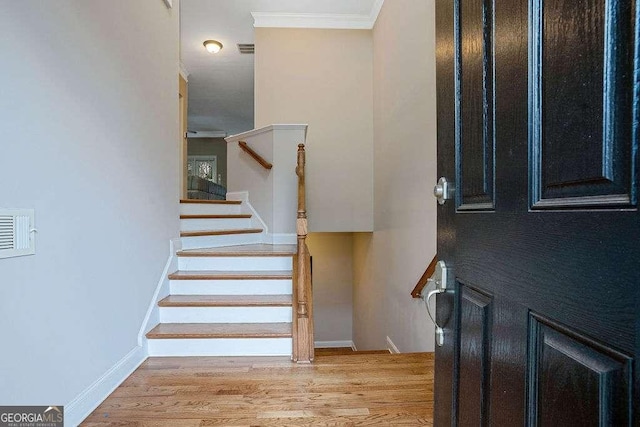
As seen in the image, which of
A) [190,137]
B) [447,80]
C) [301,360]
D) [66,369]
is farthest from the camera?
[190,137]

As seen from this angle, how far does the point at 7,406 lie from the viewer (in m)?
1.12

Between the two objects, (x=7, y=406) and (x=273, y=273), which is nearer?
(x=7, y=406)

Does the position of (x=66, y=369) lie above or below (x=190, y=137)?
below

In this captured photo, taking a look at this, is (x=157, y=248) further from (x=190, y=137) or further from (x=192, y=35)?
(x=190, y=137)

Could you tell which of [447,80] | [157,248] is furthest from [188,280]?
[447,80]

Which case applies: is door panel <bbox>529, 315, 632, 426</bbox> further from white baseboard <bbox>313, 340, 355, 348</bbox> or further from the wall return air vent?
white baseboard <bbox>313, 340, 355, 348</bbox>

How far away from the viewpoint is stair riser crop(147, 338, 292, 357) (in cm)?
211

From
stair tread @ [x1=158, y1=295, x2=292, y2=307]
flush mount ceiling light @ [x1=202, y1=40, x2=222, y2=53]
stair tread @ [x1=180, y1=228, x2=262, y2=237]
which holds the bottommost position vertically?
stair tread @ [x1=158, y1=295, x2=292, y2=307]

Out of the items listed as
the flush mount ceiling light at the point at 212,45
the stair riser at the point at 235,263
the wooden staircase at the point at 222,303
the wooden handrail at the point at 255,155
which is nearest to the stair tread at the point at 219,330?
the wooden staircase at the point at 222,303

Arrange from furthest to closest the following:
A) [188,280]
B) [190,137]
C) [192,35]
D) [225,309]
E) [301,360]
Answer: [190,137] → [192,35] → [188,280] → [225,309] → [301,360]

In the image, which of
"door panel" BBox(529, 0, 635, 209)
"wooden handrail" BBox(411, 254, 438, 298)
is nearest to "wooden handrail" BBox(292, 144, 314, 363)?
"wooden handrail" BBox(411, 254, 438, 298)

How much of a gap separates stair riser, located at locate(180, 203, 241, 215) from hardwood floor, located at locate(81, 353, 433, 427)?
5.44ft

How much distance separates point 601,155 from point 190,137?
10362mm

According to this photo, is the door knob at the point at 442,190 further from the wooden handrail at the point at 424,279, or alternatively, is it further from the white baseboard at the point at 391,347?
the white baseboard at the point at 391,347
